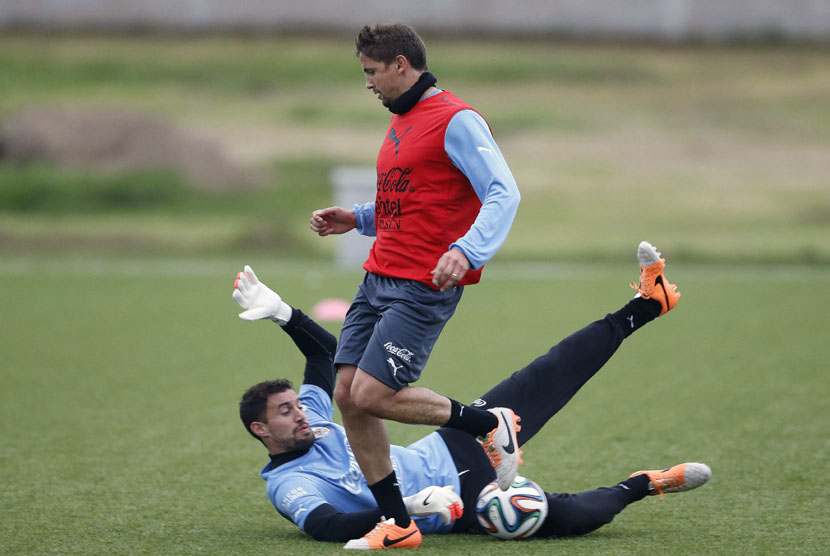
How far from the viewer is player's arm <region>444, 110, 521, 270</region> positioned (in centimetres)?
354

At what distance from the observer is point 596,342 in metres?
4.41

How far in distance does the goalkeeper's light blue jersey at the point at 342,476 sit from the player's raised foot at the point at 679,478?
2.45 feet

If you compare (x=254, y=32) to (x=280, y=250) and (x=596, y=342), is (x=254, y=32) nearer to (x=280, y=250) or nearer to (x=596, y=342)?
(x=280, y=250)

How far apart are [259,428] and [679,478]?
1.61 meters

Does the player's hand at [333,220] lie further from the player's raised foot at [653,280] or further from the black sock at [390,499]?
the player's raised foot at [653,280]

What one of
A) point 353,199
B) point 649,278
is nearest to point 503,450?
point 649,278

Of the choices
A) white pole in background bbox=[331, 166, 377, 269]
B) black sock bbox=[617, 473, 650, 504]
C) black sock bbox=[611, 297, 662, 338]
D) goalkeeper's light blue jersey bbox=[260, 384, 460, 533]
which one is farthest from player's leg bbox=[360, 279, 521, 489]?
white pole in background bbox=[331, 166, 377, 269]

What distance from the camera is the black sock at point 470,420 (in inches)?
148

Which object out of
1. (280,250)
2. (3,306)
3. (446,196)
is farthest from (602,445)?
(280,250)

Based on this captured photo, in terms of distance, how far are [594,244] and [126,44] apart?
549 inches

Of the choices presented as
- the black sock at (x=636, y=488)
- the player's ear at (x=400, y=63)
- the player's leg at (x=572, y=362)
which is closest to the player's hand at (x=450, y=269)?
the player's ear at (x=400, y=63)

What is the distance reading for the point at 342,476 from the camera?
409 cm

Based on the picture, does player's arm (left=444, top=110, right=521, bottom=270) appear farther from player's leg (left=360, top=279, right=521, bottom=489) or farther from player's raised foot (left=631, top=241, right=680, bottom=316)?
player's raised foot (left=631, top=241, right=680, bottom=316)

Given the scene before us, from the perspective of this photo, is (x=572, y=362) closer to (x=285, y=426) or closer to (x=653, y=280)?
(x=653, y=280)
